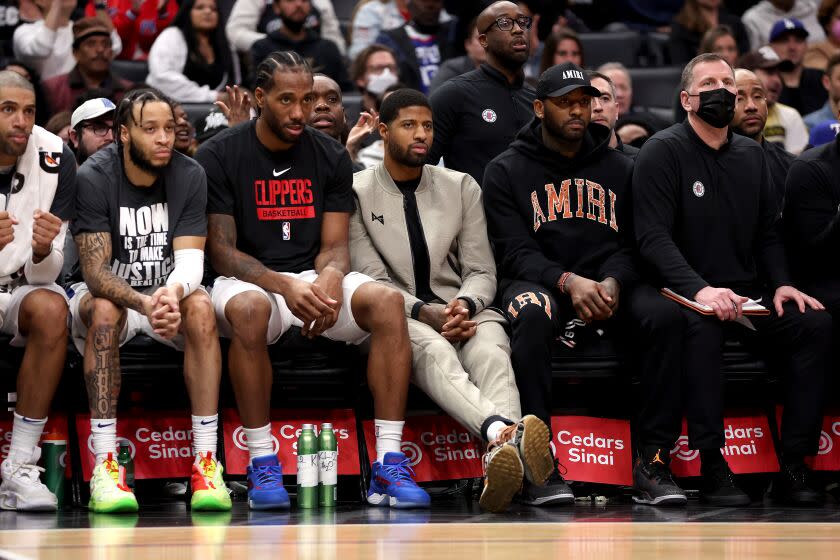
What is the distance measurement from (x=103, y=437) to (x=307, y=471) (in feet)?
2.91

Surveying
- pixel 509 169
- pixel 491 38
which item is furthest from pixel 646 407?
pixel 491 38

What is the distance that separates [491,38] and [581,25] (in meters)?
4.43

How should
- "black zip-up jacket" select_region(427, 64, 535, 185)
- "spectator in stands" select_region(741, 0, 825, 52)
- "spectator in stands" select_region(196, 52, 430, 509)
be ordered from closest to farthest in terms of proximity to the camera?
"spectator in stands" select_region(196, 52, 430, 509) < "black zip-up jacket" select_region(427, 64, 535, 185) < "spectator in stands" select_region(741, 0, 825, 52)

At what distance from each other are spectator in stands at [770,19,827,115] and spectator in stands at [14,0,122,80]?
5.03 m

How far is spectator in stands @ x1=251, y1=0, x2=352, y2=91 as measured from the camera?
10.5m

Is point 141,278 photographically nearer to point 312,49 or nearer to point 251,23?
point 312,49

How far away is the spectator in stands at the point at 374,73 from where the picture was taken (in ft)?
31.1

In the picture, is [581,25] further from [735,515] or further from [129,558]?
[129,558]

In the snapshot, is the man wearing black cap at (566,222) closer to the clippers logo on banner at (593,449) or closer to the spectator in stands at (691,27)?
the clippers logo on banner at (593,449)

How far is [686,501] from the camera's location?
21.2 feet

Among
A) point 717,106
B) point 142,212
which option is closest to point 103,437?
point 142,212

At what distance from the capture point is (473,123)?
7562 millimetres

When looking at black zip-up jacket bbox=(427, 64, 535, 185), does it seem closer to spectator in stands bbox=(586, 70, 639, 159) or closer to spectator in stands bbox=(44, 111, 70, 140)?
spectator in stands bbox=(586, 70, 639, 159)

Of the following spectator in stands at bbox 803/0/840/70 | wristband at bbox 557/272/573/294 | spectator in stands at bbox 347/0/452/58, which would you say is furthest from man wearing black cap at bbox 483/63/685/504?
spectator in stands at bbox 803/0/840/70
